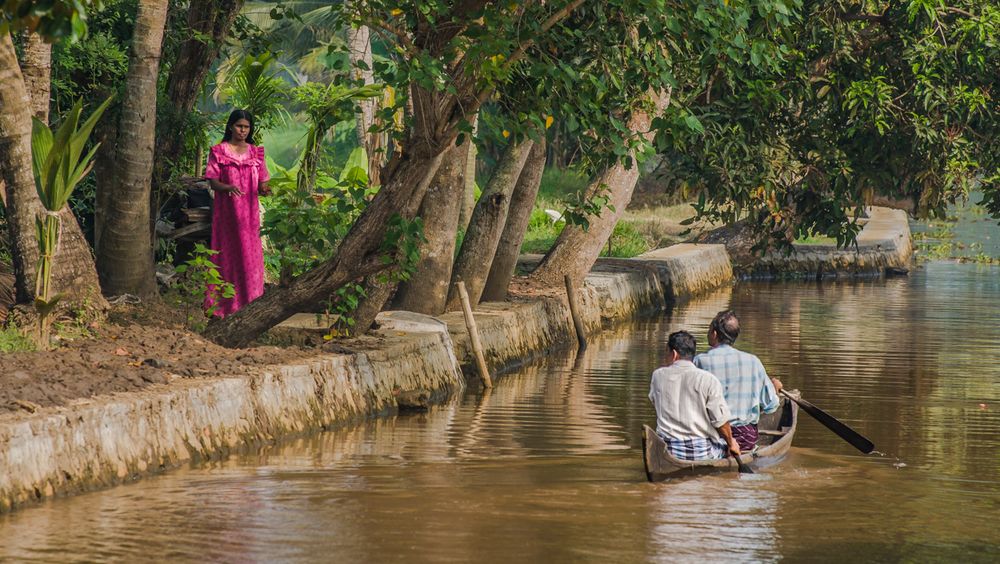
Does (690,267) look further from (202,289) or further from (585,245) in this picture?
(202,289)

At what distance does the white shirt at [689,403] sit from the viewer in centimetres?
1020

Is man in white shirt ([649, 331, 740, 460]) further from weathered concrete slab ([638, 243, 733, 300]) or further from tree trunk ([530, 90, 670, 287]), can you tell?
weathered concrete slab ([638, 243, 733, 300])

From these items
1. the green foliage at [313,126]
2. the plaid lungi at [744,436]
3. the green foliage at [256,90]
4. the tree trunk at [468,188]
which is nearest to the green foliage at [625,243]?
the tree trunk at [468,188]

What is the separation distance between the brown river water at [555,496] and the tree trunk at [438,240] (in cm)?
112

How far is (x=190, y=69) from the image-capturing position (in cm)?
1479

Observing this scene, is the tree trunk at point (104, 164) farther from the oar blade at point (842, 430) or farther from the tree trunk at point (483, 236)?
the oar blade at point (842, 430)

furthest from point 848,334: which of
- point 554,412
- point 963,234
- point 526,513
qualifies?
point 963,234

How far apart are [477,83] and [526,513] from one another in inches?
148

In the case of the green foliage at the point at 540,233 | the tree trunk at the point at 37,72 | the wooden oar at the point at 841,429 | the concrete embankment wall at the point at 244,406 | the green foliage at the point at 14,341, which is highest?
the tree trunk at the point at 37,72

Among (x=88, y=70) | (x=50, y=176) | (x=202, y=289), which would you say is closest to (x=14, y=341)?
(x=50, y=176)

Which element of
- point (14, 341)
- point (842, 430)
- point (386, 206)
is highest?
point (386, 206)

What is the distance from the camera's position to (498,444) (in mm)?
11977

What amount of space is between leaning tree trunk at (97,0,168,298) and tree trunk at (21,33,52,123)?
65cm

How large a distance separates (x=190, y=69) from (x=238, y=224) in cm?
194
